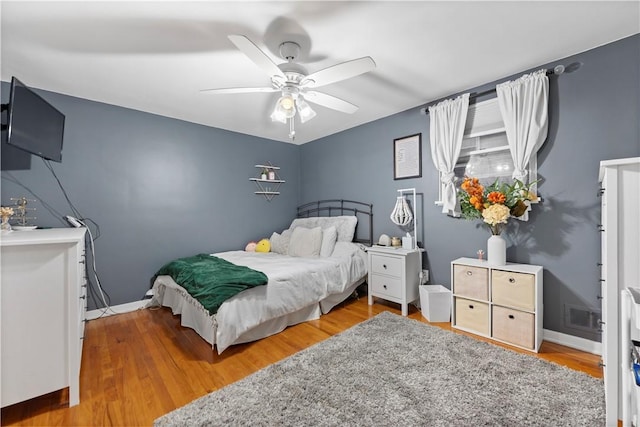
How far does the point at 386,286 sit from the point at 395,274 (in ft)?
0.66

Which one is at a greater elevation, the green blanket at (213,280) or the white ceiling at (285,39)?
the white ceiling at (285,39)

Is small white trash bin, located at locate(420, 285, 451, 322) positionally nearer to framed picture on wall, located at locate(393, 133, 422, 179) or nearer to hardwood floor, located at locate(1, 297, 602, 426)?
hardwood floor, located at locate(1, 297, 602, 426)

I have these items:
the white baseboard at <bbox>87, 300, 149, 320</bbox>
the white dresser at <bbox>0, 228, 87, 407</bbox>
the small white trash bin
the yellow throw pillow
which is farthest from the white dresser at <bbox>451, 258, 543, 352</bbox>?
the white baseboard at <bbox>87, 300, 149, 320</bbox>

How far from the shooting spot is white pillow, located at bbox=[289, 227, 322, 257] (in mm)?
3389

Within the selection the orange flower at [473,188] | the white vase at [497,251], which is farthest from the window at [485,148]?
the white vase at [497,251]

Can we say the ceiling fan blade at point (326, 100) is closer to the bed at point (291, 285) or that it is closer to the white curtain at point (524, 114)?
the white curtain at point (524, 114)

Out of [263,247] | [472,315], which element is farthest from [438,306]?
[263,247]

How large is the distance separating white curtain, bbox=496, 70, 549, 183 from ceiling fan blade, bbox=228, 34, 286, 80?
2052 millimetres

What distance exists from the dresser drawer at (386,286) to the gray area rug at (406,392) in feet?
2.53

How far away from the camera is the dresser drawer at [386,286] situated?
2922mm

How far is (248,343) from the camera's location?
7.59 feet

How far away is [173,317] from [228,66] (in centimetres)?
263

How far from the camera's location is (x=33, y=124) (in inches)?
88.5

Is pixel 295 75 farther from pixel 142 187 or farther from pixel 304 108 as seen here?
pixel 142 187
